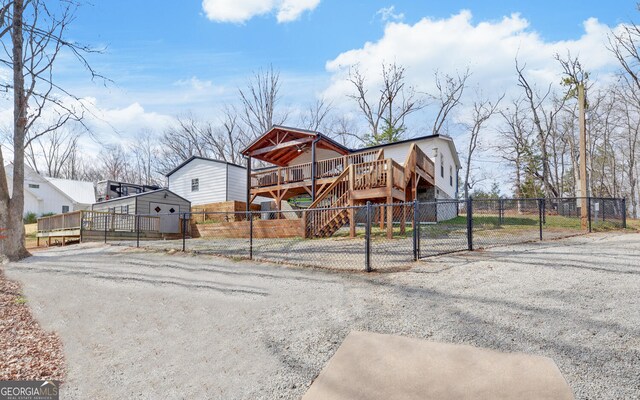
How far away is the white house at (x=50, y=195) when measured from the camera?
33.8m

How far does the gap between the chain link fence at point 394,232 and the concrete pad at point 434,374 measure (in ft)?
11.3

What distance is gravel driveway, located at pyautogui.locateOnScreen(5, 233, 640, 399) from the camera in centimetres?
316

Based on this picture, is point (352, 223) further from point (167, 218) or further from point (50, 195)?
point (50, 195)

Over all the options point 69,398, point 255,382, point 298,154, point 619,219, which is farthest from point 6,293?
point 619,219

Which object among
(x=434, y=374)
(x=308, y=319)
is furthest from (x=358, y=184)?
(x=434, y=374)

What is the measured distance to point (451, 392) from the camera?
275 cm

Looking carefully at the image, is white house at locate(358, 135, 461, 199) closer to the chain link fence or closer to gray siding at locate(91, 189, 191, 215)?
the chain link fence

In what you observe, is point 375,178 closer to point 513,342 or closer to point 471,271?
point 471,271

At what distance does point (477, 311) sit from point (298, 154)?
17999 millimetres

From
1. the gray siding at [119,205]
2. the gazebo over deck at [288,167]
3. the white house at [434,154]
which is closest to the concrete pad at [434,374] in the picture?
the gazebo over deck at [288,167]

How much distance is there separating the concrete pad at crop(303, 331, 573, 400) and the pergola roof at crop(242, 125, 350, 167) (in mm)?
14542

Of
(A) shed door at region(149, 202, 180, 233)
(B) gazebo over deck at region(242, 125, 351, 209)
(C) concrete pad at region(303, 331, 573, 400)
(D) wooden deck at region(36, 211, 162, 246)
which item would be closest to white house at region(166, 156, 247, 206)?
(A) shed door at region(149, 202, 180, 233)

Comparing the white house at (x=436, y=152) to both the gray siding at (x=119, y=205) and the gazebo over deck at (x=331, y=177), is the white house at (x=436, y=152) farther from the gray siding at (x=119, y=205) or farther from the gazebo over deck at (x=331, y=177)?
the gray siding at (x=119, y=205)

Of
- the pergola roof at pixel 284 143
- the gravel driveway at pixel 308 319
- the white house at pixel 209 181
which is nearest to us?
the gravel driveway at pixel 308 319
